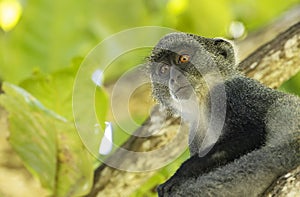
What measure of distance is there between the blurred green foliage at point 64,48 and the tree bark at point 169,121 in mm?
167

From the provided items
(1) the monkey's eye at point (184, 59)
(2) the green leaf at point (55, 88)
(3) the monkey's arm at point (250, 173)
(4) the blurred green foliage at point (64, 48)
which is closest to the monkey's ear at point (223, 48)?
(1) the monkey's eye at point (184, 59)

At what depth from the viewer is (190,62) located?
516 centimetres

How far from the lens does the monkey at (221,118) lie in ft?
14.0

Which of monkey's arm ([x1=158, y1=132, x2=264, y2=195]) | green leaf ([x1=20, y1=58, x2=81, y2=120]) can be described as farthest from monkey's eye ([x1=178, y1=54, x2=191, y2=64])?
green leaf ([x1=20, y1=58, x2=81, y2=120])

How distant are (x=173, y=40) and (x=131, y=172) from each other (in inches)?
51.1

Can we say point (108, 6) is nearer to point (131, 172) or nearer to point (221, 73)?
point (131, 172)

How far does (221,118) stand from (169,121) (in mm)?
1319

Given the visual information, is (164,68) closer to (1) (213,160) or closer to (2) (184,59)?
(2) (184,59)

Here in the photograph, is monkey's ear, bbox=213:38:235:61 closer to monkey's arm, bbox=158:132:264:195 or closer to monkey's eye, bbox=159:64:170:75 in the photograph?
monkey's eye, bbox=159:64:170:75

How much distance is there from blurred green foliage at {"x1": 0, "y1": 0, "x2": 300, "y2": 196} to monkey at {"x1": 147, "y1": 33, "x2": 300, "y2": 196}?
89cm

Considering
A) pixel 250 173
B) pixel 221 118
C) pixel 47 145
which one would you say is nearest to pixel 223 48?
pixel 221 118

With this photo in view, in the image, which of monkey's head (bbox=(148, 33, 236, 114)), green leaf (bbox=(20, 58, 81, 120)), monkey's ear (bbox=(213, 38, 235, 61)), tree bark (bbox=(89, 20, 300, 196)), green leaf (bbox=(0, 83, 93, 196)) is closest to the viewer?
monkey's head (bbox=(148, 33, 236, 114))

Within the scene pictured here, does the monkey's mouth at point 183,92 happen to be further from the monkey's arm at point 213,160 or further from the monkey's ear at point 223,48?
the monkey's arm at point 213,160

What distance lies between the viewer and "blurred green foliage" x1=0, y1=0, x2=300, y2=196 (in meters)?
5.90
